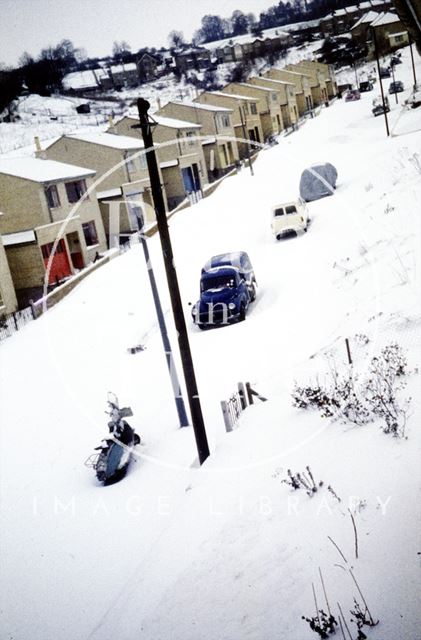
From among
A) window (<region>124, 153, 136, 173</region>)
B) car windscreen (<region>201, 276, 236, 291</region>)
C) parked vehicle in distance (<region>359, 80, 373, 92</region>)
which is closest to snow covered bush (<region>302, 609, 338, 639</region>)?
car windscreen (<region>201, 276, 236, 291</region>)

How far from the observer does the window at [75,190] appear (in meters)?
34.4

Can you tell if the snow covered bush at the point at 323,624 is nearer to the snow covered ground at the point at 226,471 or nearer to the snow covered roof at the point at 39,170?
the snow covered ground at the point at 226,471

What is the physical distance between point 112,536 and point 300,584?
500cm

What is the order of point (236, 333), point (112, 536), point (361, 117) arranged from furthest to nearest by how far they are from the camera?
point (361, 117) < point (236, 333) < point (112, 536)

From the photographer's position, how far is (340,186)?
30.6 meters

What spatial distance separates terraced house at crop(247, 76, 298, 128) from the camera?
66.4 meters

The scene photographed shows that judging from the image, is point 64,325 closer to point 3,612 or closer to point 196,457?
point 196,457

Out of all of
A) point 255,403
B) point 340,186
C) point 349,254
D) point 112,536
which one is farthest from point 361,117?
point 112,536

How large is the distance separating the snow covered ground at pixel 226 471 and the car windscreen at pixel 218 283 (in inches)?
62.9

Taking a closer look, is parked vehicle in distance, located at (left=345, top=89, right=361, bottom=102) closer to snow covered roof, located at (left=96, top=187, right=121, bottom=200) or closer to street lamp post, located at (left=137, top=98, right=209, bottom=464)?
snow covered roof, located at (left=96, top=187, right=121, bottom=200)

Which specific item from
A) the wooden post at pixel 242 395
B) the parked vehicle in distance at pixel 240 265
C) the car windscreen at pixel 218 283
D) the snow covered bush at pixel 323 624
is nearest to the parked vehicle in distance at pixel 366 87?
the parked vehicle in distance at pixel 240 265

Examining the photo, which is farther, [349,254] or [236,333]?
[349,254]

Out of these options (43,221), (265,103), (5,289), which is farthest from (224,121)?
(5,289)

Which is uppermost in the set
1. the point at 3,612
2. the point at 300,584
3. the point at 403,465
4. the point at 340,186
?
the point at 340,186
